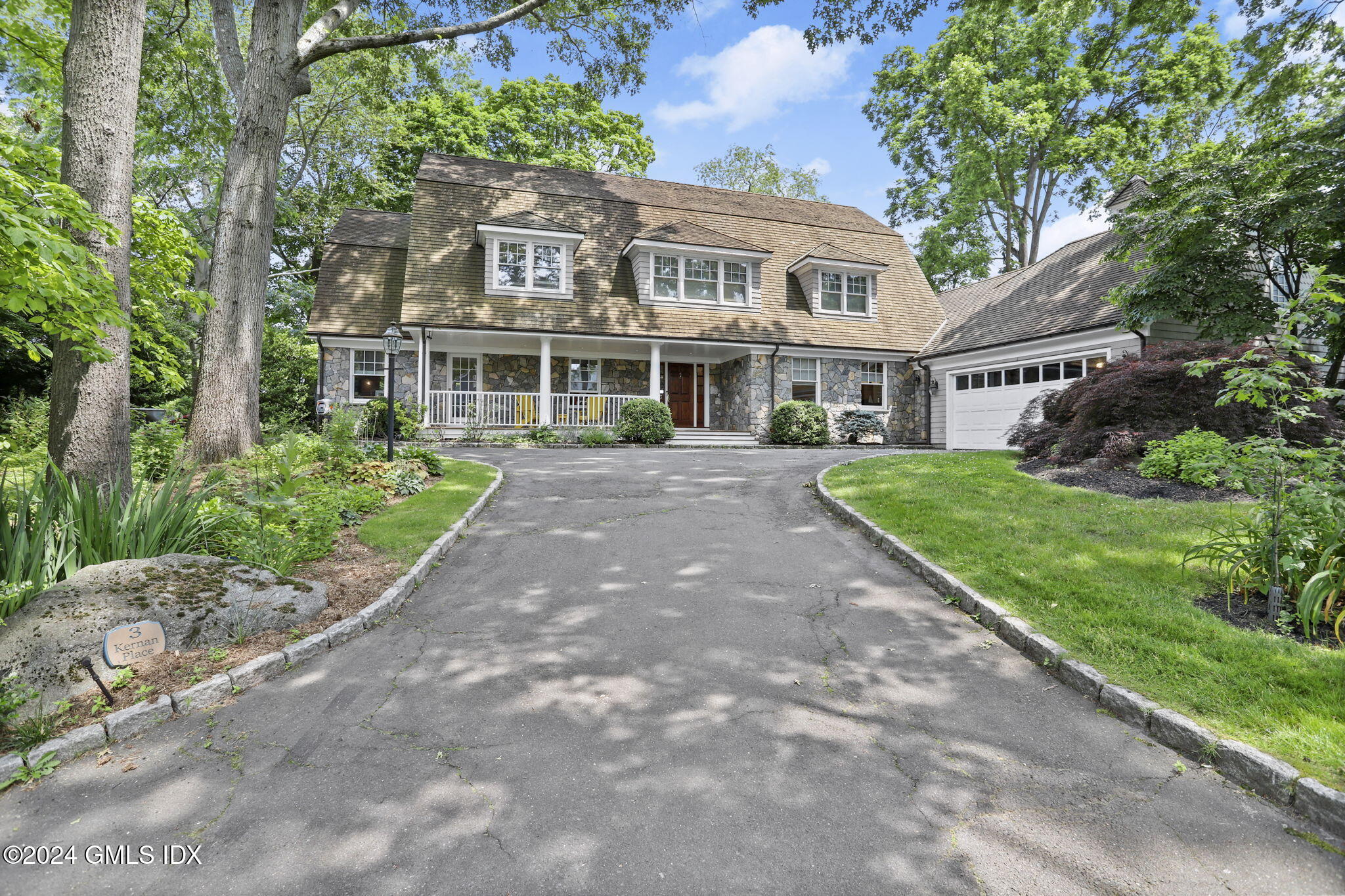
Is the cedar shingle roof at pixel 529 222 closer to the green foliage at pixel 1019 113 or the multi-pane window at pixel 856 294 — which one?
the multi-pane window at pixel 856 294

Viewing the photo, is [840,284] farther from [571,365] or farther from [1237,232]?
[1237,232]

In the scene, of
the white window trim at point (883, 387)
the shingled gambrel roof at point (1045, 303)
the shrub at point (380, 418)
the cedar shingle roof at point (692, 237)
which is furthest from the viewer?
the white window trim at point (883, 387)

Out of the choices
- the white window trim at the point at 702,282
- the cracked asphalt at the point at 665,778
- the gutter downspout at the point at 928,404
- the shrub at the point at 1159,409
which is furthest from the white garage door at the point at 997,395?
the cracked asphalt at the point at 665,778

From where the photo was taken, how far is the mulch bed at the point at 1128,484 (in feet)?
22.8

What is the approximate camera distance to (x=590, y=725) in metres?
3.16

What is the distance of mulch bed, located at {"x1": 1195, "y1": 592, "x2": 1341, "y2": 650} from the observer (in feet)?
12.2

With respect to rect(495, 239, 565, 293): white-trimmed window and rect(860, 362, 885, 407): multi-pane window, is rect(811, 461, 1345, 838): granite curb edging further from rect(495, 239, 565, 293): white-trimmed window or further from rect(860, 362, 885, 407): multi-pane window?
rect(860, 362, 885, 407): multi-pane window

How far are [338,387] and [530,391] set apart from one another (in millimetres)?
5534

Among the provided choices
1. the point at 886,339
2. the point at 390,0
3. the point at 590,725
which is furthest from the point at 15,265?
the point at 886,339

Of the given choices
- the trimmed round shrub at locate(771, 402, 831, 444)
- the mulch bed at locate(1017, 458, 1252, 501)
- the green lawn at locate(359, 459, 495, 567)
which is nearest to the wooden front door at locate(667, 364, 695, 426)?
the trimmed round shrub at locate(771, 402, 831, 444)

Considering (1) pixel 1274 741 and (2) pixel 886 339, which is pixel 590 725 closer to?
(1) pixel 1274 741

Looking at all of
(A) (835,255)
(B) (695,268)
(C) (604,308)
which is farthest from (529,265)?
(A) (835,255)

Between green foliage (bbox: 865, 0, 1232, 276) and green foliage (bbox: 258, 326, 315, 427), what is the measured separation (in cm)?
2700

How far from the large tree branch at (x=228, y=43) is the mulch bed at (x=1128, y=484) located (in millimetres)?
14567
